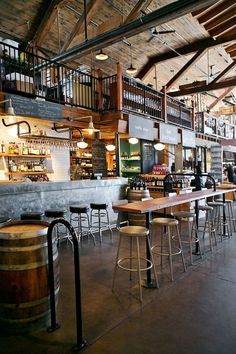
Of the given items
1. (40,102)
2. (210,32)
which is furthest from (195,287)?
(210,32)

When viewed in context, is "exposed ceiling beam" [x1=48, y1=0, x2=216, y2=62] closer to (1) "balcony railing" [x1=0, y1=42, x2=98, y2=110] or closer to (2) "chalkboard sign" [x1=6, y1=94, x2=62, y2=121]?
(1) "balcony railing" [x1=0, y1=42, x2=98, y2=110]

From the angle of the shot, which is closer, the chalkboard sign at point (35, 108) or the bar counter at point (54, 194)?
the bar counter at point (54, 194)

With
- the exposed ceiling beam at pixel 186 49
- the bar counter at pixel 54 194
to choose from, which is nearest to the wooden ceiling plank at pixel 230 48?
the exposed ceiling beam at pixel 186 49

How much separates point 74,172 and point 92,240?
193 inches

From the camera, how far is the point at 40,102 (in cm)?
568

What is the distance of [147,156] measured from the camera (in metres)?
11.4

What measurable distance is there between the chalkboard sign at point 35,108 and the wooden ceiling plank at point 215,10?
565 cm

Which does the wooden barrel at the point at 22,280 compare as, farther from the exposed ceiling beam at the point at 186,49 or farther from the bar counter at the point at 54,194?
the exposed ceiling beam at the point at 186,49

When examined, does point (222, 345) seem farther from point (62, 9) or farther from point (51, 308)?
point (62, 9)

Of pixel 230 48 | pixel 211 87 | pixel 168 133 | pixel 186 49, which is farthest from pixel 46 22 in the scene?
pixel 230 48

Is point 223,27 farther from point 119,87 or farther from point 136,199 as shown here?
point 136,199

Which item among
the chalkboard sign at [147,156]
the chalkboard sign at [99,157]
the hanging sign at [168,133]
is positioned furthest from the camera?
the chalkboard sign at [147,156]

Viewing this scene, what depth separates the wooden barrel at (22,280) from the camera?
2.32 meters

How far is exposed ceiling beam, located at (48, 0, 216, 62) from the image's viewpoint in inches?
185
